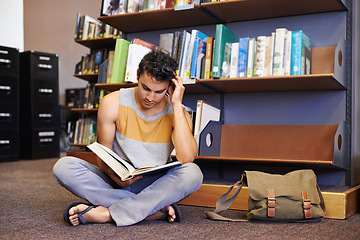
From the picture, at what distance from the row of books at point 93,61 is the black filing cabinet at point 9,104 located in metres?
1.01

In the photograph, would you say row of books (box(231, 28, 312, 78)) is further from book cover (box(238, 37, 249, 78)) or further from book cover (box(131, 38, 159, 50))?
book cover (box(131, 38, 159, 50))

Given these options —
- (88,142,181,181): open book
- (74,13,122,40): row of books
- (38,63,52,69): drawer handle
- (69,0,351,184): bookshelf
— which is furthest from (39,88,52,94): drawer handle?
(88,142,181,181): open book

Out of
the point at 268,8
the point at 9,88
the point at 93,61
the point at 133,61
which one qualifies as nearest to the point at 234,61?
the point at 268,8

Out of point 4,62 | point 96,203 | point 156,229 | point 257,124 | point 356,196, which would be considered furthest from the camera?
point 4,62

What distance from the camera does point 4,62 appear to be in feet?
15.8

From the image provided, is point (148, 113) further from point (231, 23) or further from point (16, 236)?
point (231, 23)

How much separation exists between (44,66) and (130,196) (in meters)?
4.03

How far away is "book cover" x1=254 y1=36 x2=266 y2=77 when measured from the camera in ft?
7.16

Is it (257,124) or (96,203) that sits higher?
(257,124)

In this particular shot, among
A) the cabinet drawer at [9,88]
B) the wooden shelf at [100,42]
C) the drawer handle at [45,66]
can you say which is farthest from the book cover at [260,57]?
the drawer handle at [45,66]

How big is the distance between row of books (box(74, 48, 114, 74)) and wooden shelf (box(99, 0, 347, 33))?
1.36m

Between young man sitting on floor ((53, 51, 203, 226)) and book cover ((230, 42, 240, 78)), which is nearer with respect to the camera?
young man sitting on floor ((53, 51, 203, 226))

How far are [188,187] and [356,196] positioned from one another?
3.05 ft

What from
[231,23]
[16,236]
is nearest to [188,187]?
[16,236]
